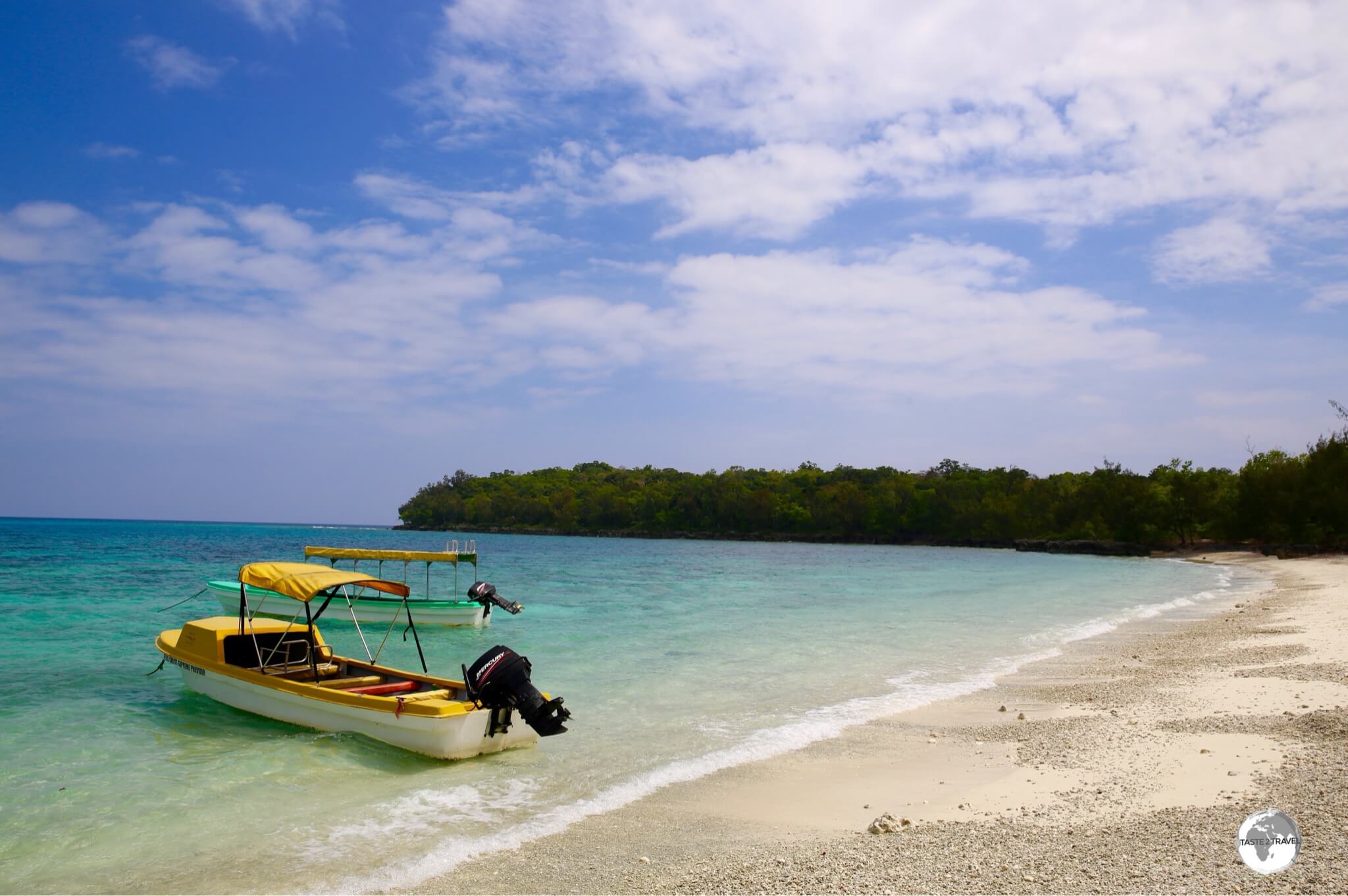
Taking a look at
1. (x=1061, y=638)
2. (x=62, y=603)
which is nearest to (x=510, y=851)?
(x=1061, y=638)

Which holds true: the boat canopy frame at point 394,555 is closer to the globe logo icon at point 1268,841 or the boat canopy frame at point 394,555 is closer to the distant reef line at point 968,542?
the globe logo icon at point 1268,841

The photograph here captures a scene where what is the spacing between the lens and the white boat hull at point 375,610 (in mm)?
25656

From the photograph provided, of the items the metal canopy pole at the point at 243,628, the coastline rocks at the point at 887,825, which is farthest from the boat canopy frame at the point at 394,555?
the coastline rocks at the point at 887,825

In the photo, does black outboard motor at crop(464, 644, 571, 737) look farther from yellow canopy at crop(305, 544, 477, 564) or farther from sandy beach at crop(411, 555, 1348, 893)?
yellow canopy at crop(305, 544, 477, 564)

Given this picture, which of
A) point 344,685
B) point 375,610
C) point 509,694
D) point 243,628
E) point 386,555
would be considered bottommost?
point 375,610

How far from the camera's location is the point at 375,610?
2730 cm

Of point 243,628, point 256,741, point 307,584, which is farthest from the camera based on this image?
point 243,628

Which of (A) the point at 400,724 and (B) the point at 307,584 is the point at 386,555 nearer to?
(B) the point at 307,584

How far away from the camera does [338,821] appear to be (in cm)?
802

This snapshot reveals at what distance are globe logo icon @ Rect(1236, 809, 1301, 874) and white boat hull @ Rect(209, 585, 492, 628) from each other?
2171 cm

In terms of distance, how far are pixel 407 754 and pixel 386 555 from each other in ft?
53.3

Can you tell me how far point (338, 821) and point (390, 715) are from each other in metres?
2.24

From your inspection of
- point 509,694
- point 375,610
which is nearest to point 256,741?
point 509,694

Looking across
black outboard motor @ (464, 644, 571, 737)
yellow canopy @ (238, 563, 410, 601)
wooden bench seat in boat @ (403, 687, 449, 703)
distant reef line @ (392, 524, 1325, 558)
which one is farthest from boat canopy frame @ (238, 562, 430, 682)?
distant reef line @ (392, 524, 1325, 558)
